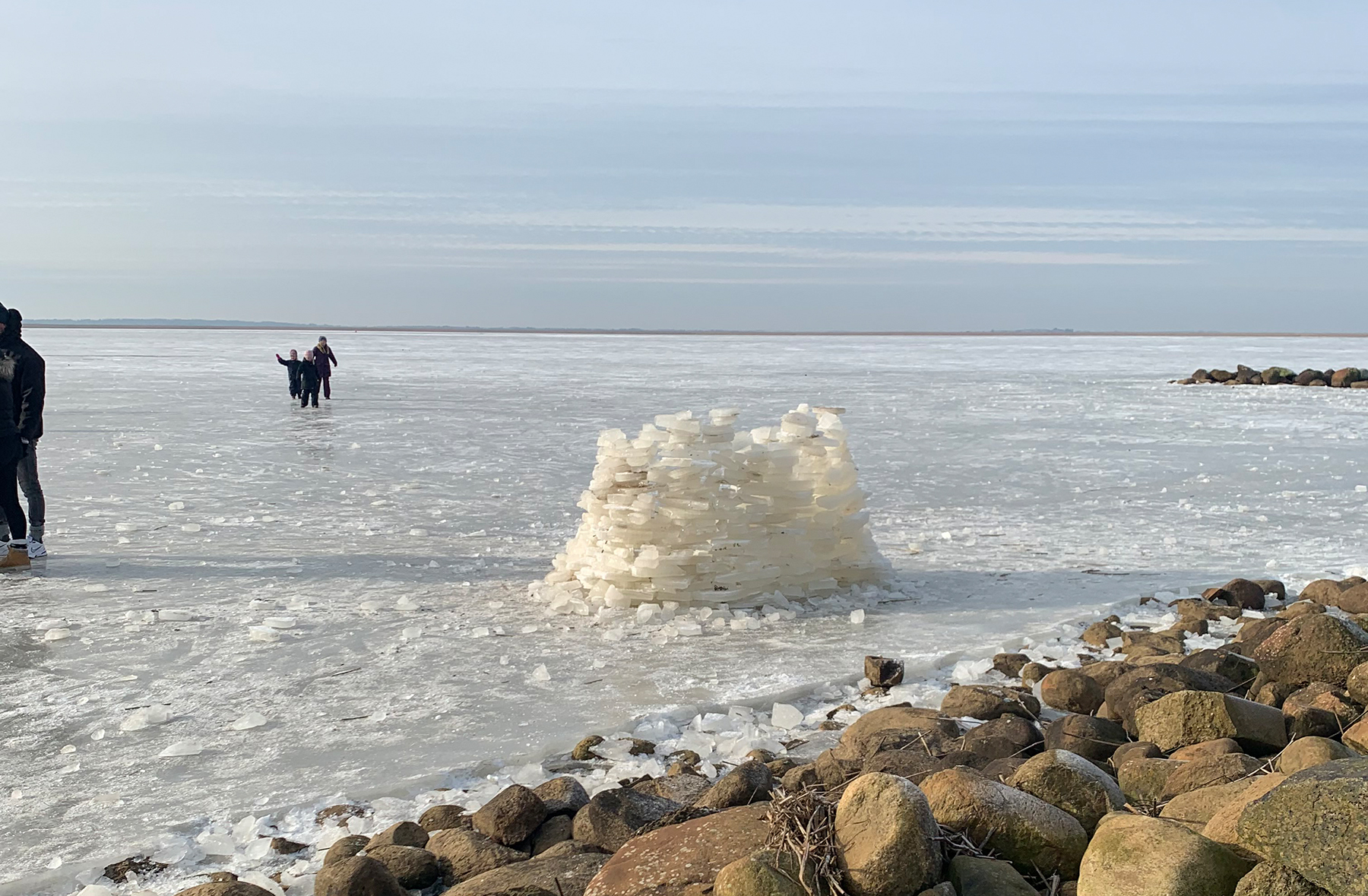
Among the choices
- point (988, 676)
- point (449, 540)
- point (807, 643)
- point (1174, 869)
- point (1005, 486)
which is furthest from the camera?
point (1005, 486)

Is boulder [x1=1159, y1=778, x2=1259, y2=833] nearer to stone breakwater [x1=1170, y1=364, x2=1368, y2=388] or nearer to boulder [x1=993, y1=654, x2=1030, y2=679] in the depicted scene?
boulder [x1=993, y1=654, x2=1030, y2=679]

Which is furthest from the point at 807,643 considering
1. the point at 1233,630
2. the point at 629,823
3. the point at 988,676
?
the point at 629,823

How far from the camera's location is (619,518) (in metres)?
7.22

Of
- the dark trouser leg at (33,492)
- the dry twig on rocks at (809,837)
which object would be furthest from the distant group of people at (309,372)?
the dry twig on rocks at (809,837)

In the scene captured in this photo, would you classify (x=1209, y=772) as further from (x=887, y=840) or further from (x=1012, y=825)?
(x=887, y=840)

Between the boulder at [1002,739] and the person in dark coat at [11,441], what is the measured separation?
23.4ft

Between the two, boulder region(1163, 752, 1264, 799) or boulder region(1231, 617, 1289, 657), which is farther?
boulder region(1231, 617, 1289, 657)

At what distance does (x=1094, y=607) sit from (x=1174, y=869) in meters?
4.79

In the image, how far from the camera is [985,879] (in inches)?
108

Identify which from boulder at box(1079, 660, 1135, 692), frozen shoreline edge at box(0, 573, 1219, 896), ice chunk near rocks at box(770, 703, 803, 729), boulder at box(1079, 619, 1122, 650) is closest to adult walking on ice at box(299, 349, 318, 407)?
frozen shoreline edge at box(0, 573, 1219, 896)

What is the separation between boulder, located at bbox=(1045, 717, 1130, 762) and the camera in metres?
4.23

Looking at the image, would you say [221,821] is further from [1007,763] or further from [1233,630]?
[1233,630]

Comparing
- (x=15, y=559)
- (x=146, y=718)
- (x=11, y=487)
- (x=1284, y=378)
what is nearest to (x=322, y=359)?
(x=11, y=487)

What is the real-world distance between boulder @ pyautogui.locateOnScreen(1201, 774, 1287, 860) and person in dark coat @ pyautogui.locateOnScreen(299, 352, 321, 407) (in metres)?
22.1
